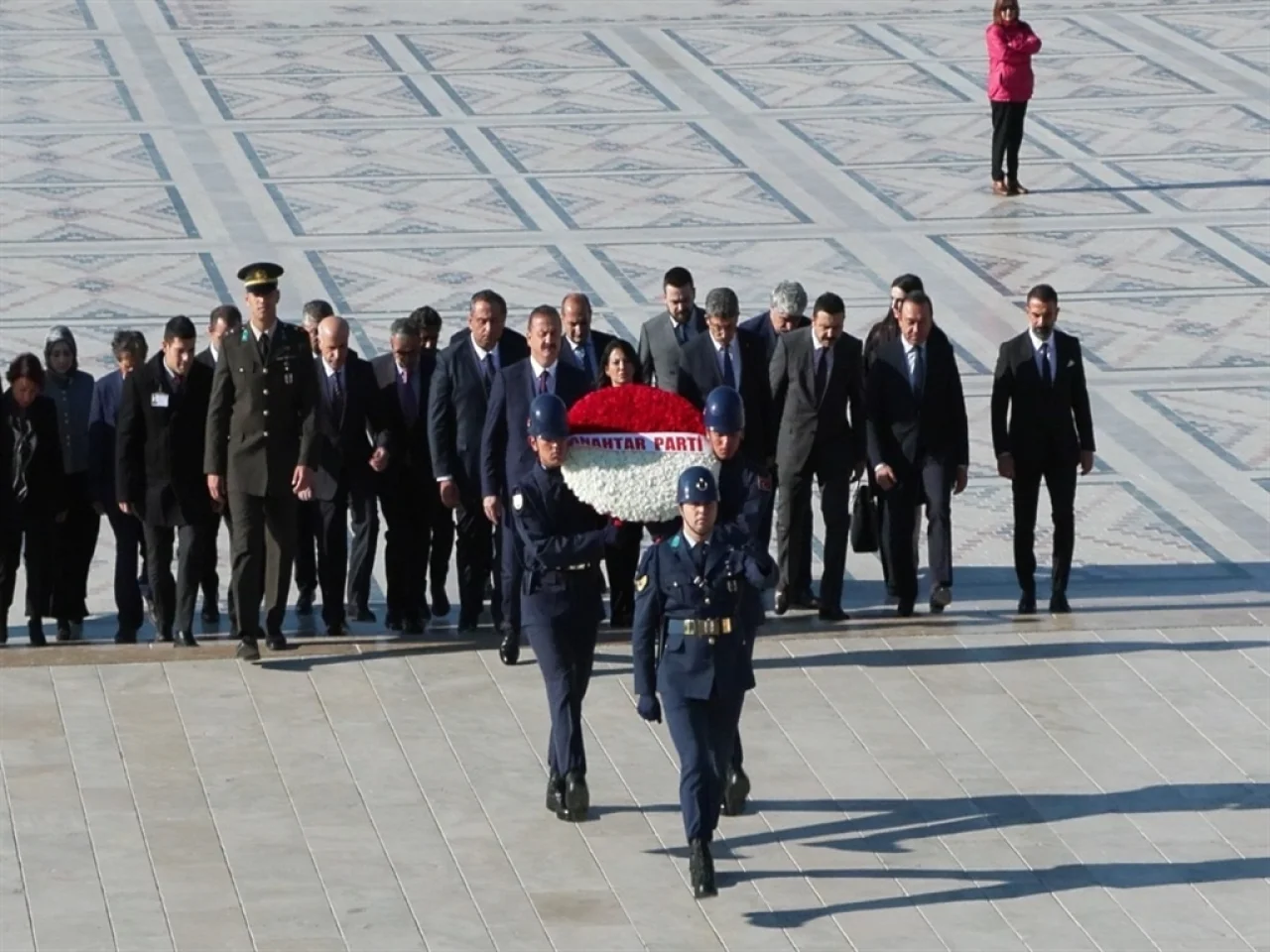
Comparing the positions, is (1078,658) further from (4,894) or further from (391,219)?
(391,219)

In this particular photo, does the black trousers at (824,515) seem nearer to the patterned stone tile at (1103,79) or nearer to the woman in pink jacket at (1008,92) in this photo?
the woman in pink jacket at (1008,92)

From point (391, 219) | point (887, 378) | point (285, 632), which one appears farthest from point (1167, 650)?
point (391, 219)

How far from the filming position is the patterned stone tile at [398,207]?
59.5 feet

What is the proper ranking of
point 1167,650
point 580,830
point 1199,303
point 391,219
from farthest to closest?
point 391,219 < point 1199,303 < point 1167,650 < point 580,830

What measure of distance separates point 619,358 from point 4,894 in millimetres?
3337

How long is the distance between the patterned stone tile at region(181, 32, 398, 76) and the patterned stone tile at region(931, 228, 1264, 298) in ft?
23.3

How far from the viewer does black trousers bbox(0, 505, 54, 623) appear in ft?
35.1

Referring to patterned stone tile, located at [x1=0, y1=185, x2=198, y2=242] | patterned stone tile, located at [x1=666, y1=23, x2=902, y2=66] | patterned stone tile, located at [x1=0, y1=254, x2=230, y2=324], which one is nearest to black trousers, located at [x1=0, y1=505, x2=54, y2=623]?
patterned stone tile, located at [x1=0, y1=254, x2=230, y2=324]

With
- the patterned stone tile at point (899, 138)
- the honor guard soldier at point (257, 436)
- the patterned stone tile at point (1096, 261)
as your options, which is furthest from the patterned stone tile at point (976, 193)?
the honor guard soldier at point (257, 436)

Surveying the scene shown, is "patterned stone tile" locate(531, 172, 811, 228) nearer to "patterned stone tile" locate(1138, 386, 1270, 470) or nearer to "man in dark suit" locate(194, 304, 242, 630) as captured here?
"patterned stone tile" locate(1138, 386, 1270, 470)

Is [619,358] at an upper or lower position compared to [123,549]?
upper

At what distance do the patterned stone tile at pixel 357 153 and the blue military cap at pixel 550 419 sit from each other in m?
11.2

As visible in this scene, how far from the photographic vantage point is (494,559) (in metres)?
10.9

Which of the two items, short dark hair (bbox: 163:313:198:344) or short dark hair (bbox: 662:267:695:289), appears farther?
short dark hair (bbox: 662:267:695:289)
